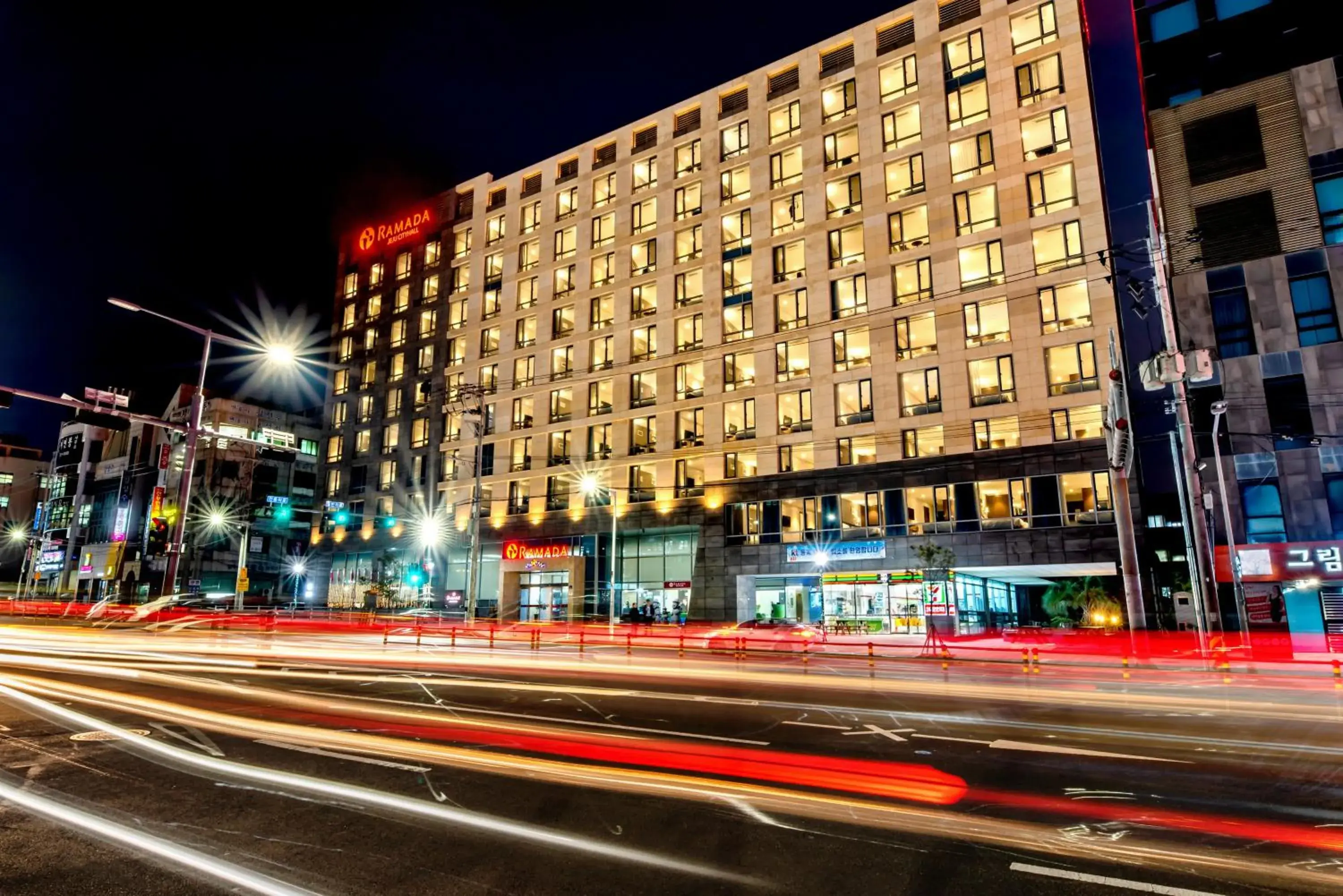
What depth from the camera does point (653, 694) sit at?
15.4 meters

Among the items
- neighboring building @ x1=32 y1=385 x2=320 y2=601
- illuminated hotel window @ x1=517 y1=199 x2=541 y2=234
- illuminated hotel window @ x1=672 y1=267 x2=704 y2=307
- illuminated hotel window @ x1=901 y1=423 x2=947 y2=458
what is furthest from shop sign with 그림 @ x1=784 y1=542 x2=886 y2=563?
neighboring building @ x1=32 y1=385 x2=320 y2=601

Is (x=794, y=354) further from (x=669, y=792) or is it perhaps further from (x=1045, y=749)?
(x=669, y=792)

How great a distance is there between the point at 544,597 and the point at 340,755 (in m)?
41.8

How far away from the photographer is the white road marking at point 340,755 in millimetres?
9062

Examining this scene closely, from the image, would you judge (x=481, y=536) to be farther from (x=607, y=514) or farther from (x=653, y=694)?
(x=653, y=694)

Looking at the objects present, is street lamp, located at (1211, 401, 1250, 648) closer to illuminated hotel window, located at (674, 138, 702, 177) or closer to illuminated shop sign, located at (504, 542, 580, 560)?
illuminated hotel window, located at (674, 138, 702, 177)

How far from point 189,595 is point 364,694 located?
184 ft

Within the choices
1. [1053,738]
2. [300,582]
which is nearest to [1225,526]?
[1053,738]

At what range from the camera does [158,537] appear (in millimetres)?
17438

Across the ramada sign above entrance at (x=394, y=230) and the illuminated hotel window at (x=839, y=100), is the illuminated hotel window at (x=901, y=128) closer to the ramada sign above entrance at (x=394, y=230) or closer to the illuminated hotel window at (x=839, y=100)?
the illuminated hotel window at (x=839, y=100)

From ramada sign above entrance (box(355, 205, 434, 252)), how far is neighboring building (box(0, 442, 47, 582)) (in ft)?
235

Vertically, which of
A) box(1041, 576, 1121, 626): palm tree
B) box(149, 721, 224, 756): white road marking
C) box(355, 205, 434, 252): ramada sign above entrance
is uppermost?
box(355, 205, 434, 252): ramada sign above entrance

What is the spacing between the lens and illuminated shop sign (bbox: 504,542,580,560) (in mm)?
49125

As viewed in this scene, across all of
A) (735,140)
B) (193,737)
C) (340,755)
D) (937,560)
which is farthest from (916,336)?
(193,737)
